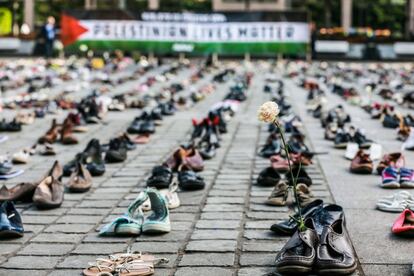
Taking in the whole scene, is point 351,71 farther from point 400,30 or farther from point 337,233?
point 400,30

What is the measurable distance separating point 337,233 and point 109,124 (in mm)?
7738

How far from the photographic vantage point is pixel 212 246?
523 cm

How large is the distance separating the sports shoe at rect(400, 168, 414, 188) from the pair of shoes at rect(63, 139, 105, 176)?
278cm

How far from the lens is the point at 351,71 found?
24766 mm

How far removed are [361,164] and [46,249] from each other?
369cm

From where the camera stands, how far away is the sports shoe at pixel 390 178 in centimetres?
716

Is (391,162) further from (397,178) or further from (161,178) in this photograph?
(161,178)

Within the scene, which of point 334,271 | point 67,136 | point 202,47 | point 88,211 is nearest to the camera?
point 334,271

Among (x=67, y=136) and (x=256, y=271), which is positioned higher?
(x=256, y=271)

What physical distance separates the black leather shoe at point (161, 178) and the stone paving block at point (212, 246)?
1.76 meters

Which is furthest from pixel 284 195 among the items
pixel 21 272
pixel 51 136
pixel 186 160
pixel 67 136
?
pixel 51 136

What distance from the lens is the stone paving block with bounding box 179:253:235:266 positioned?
15.9 feet

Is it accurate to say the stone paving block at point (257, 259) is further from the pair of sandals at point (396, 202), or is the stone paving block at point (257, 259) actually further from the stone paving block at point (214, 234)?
the pair of sandals at point (396, 202)

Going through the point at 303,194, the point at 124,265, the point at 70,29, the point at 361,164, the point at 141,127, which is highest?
the point at 70,29
